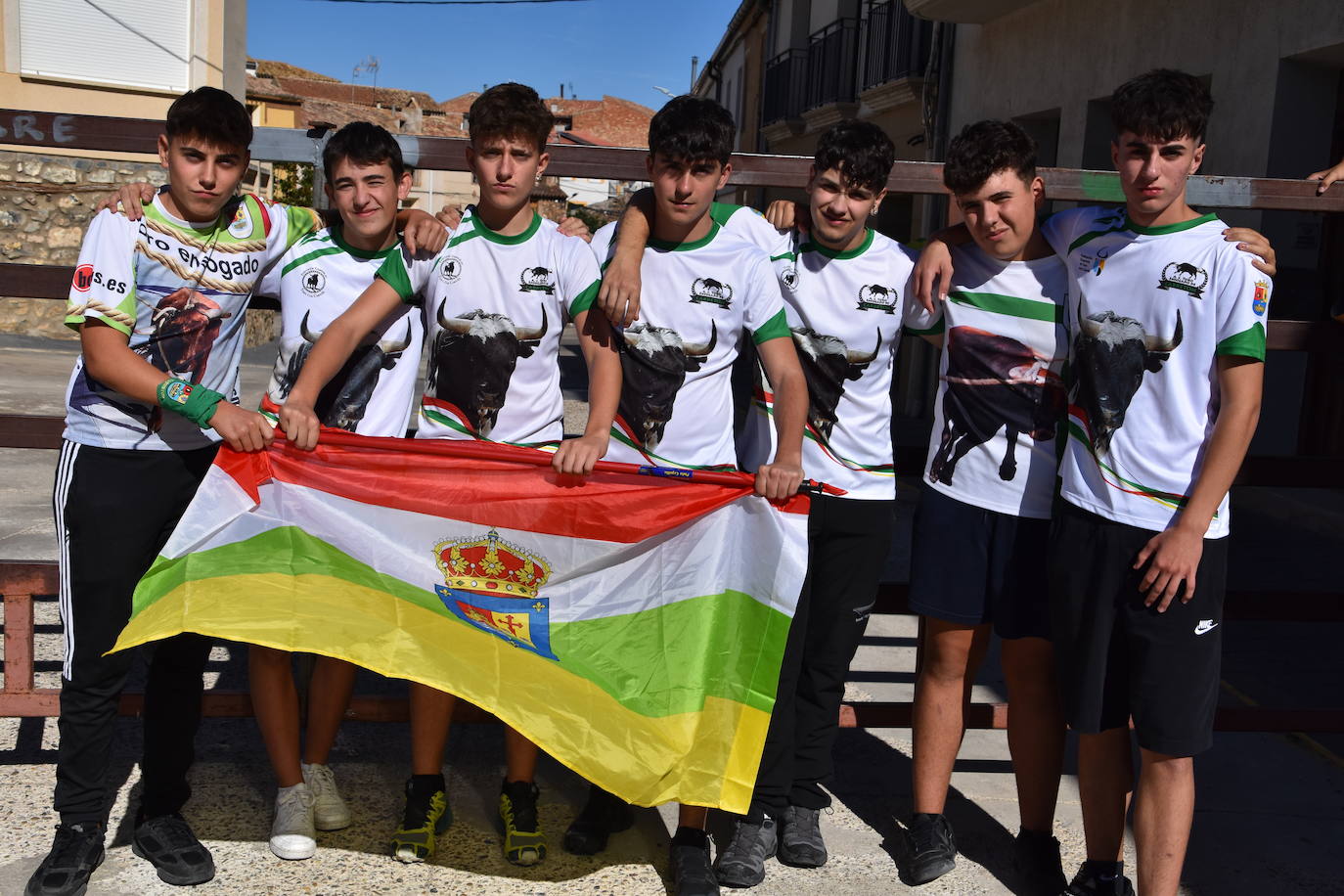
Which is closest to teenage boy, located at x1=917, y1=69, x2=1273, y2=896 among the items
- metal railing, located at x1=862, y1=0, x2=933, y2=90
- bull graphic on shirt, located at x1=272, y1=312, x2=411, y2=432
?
bull graphic on shirt, located at x1=272, y1=312, x2=411, y2=432

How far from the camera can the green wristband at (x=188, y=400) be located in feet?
10.2

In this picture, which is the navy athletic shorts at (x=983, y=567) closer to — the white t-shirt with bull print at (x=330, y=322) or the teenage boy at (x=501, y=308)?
the teenage boy at (x=501, y=308)

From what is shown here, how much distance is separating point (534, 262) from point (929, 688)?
1724 millimetres

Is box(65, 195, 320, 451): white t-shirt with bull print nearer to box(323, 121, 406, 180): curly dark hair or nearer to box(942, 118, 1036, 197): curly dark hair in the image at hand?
box(323, 121, 406, 180): curly dark hair

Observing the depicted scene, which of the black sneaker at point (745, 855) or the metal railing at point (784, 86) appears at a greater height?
the metal railing at point (784, 86)

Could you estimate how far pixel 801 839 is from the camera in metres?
3.64

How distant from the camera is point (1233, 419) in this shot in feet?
9.68

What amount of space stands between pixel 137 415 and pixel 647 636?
4.96 ft

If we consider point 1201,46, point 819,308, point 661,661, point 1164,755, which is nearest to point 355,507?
point 661,661

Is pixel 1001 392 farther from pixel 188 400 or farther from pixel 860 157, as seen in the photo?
pixel 188 400

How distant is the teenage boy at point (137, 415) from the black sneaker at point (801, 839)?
1661 millimetres

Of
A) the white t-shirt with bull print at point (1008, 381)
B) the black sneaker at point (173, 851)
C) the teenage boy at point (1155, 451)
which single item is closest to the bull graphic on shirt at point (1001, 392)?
the white t-shirt with bull print at point (1008, 381)

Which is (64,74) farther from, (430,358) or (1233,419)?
(1233,419)

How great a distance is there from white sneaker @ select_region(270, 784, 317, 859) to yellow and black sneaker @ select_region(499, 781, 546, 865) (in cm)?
56
